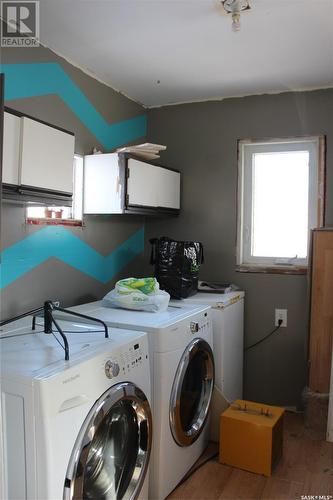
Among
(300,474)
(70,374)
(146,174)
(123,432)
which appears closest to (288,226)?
(146,174)

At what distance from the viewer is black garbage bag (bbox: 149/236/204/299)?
265cm

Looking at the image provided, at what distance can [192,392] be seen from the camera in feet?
7.41

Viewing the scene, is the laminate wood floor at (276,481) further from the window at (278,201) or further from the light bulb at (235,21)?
the light bulb at (235,21)

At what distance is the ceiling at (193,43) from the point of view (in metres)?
1.90

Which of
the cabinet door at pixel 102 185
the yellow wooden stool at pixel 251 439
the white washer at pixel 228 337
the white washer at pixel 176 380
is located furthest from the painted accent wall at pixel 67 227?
the yellow wooden stool at pixel 251 439

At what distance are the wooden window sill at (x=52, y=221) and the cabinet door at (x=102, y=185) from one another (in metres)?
0.10

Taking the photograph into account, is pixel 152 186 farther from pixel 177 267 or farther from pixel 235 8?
pixel 235 8

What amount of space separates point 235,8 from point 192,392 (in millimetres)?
1916

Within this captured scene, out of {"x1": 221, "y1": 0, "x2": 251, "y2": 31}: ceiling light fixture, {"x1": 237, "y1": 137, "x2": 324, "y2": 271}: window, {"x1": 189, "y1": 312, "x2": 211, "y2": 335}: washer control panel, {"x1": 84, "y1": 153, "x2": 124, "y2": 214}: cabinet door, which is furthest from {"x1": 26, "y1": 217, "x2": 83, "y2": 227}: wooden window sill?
{"x1": 221, "y1": 0, "x2": 251, "y2": 31}: ceiling light fixture

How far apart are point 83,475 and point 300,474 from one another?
4.49 feet

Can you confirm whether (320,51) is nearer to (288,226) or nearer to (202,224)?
(288,226)

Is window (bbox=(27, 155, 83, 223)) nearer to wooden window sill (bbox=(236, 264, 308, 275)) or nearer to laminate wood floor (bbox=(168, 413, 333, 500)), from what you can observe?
wooden window sill (bbox=(236, 264, 308, 275))

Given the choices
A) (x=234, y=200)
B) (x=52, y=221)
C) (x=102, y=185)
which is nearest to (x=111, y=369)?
(x=52, y=221)

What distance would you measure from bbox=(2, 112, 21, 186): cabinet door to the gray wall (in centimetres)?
165
